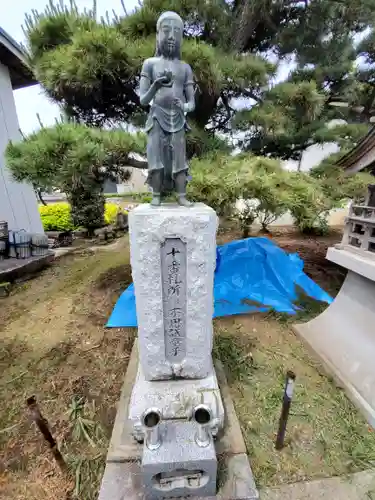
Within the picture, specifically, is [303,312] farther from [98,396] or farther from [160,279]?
[98,396]

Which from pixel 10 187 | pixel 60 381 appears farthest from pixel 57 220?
pixel 60 381

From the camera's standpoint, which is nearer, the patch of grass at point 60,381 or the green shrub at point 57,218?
the patch of grass at point 60,381

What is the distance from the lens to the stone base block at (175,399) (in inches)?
93.5

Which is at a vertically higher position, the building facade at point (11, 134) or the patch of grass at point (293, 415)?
the building facade at point (11, 134)

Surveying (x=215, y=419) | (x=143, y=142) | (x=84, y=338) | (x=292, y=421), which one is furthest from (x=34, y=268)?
(x=292, y=421)

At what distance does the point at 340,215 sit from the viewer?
12.3 meters

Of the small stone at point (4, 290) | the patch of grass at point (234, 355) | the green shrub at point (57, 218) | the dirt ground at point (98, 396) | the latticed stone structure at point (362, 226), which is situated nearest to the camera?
the dirt ground at point (98, 396)

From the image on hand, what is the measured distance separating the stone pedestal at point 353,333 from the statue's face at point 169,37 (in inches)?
121

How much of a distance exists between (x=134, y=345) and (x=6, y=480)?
1.84 metres

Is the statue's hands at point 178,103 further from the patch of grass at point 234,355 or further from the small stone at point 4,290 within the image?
the small stone at point 4,290

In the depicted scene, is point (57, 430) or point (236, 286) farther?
point (236, 286)

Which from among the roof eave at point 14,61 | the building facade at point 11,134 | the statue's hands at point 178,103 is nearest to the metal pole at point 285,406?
the statue's hands at point 178,103

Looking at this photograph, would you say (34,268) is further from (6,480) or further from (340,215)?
(340,215)

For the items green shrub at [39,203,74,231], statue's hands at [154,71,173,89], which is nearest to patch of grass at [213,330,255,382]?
statue's hands at [154,71,173,89]
